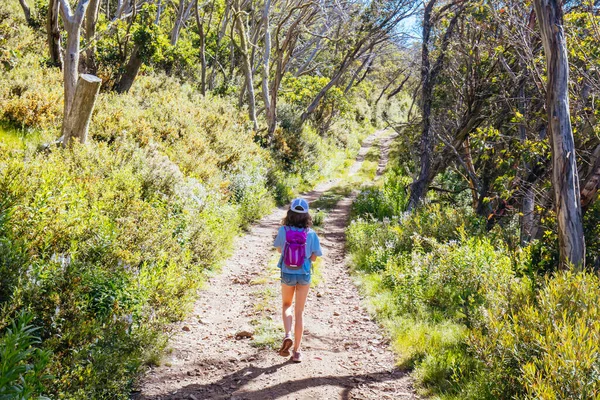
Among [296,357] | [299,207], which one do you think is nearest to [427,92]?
[299,207]

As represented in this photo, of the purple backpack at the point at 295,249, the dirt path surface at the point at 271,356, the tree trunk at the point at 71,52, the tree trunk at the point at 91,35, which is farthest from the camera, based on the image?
the tree trunk at the point at 91,35

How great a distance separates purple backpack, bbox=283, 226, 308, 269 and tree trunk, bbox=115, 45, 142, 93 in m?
10.3

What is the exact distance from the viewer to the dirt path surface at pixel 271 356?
4.48m

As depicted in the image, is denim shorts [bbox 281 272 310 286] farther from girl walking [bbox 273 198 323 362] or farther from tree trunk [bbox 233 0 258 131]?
tree trunk [bbox 233 0 258 131]

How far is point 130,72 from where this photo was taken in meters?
13.4

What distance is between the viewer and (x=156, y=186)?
775 centimetres

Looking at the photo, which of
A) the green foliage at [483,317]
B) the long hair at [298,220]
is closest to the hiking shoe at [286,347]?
the long hair at [298,220]

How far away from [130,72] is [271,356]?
10905 millimetres

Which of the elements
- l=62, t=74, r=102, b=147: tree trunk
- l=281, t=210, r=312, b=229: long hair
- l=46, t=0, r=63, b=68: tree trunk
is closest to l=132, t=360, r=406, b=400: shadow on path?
l=281, t=210, r=312, b=229: long hair

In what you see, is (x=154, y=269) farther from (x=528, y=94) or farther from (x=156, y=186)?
(x=528, y=94)

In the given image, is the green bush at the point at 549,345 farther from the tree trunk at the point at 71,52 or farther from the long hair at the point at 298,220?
the tree trunk at the point at 71,52

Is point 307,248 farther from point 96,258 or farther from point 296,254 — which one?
point 96,258

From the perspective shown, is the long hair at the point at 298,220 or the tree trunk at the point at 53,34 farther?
the tree trunk at the point at 53,34

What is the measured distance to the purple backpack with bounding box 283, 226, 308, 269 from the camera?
15.6 feet
